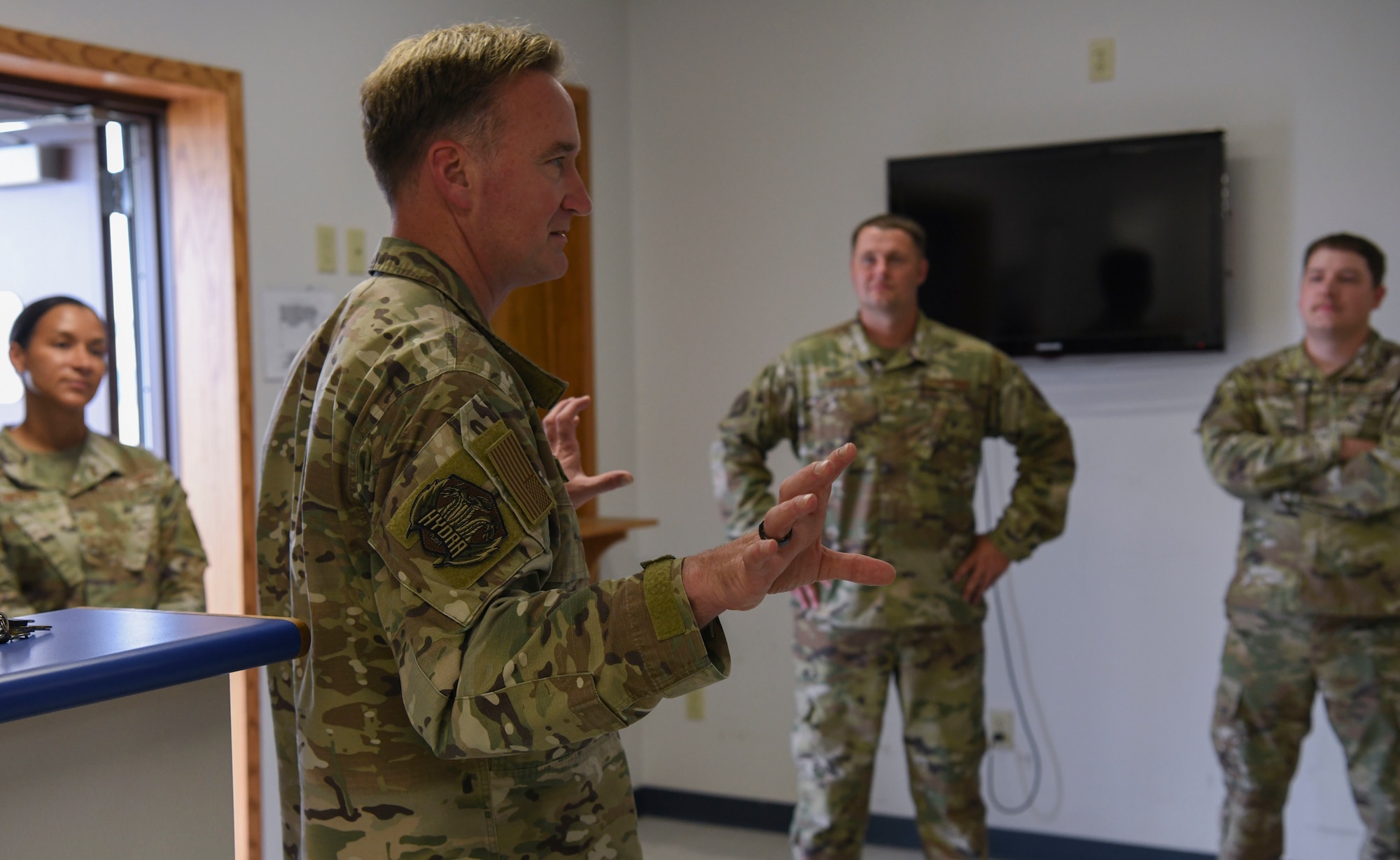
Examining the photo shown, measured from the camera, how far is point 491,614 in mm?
989

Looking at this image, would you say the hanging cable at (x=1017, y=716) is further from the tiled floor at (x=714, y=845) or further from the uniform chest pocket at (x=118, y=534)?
the uniform chest pocket at (x=118, y=534)

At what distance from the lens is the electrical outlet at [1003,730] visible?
3.72 metres

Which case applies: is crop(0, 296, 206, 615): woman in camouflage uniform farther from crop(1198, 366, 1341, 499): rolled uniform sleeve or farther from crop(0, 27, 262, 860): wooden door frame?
crop(1198, 366, 1341, 499): rolled uniform sleeve

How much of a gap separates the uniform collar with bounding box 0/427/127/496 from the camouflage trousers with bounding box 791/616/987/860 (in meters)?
1.62

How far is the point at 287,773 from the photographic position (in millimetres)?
1306

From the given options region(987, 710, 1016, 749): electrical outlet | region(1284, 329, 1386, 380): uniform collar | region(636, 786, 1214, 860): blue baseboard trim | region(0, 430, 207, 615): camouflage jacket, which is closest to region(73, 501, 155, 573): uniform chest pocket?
region(0, 430, 207, 615): camouflage jacket

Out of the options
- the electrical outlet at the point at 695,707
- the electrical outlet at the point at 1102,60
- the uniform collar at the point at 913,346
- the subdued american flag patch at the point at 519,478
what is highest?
the electrical outlet at the point at 1102,60

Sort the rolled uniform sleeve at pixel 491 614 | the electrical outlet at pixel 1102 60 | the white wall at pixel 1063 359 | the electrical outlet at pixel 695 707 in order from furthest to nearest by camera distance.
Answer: the electrical outlet at pixel 695 707 → the electrical outlet at pixel 1102 60 → the white wall at pixel 1063 359 → the rolled uniform sleeve at pixel 491 614

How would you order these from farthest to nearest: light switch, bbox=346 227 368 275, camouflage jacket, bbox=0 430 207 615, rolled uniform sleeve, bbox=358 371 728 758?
1. light switch, bbox=346 227 368 275
2. camouflage jacket, bbox=0 430 207 615
3. rolled uniform sleeve, bbox=358 371 728 758

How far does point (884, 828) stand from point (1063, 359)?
60.9 inches

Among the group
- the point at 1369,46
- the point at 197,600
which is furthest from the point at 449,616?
the point at 1369,46

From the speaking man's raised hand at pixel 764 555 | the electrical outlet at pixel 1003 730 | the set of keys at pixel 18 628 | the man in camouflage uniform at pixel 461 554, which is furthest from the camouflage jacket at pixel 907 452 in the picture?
the set of keys at pixel 18 628

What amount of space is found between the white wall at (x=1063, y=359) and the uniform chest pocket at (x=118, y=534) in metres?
1.95

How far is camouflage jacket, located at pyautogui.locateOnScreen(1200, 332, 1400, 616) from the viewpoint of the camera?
9.34ft
